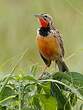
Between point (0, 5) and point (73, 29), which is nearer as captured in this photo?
point (73, 29)

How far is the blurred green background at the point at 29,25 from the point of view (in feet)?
18.9

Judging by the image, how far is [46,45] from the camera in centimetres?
394

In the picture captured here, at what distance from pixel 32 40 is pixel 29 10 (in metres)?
0.57

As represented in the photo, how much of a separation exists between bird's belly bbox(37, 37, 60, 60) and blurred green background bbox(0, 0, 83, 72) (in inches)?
53.9

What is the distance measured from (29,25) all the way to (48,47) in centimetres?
261

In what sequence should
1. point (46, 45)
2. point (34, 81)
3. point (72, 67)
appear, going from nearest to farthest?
1. point (34, 81)
2. point (46, 45)
3. point (72, 67)

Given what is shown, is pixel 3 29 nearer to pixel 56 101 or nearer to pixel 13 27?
pixel 13 27

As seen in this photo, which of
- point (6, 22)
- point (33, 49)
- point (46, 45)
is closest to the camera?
point (46, 45)

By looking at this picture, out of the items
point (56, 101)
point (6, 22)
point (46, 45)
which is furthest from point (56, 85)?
point (6, 22)

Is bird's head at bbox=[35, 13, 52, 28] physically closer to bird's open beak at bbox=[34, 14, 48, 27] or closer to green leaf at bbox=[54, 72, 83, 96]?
bird's open beak at bbox=[34, 14, 48, 27]

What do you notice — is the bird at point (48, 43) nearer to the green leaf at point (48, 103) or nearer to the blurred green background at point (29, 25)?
the blurred green background at point (29, 25)

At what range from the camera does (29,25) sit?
21.5ft

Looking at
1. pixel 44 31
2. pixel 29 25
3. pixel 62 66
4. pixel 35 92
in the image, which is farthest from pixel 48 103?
pixel 29 25

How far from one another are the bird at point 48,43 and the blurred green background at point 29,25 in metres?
1.33
